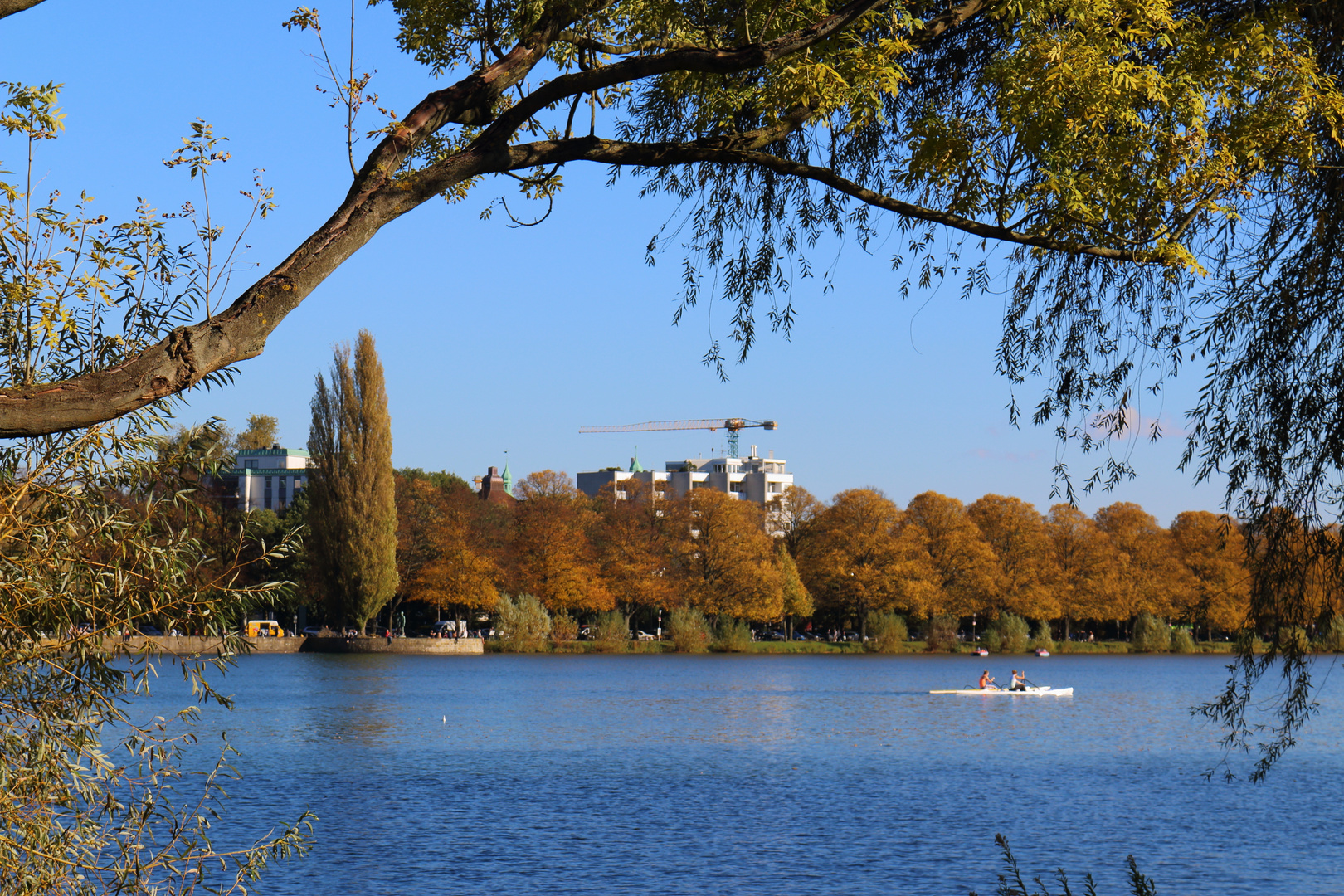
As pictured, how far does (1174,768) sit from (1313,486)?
25.1 meters

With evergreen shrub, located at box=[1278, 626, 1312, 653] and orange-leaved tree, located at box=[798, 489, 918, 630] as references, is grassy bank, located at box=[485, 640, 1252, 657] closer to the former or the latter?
orange-leaved tree, located at box=[798, 489, 918, 630]

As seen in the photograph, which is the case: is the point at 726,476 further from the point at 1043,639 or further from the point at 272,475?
the point at 1043,639

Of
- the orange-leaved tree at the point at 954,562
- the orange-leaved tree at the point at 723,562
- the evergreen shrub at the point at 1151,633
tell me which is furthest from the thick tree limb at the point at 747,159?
the evergreen shrub at the point at 1151,633

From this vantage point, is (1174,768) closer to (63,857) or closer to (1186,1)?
(1186,1)

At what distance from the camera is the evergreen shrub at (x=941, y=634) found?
3145 inches

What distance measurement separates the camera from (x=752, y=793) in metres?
24.5

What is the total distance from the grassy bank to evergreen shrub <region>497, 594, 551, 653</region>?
919 mm

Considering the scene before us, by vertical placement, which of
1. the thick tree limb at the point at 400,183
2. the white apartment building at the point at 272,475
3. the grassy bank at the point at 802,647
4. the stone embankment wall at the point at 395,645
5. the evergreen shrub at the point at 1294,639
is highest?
the white apartment building at the point at 272,475

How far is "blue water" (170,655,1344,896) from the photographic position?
58.1 ft

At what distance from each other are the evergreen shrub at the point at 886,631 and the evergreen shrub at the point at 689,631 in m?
10.6

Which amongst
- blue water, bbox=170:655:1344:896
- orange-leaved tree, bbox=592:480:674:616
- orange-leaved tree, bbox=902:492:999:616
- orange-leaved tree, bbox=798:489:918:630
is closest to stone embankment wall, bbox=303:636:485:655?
orange-leaved tree, bbox=592:480:674:616

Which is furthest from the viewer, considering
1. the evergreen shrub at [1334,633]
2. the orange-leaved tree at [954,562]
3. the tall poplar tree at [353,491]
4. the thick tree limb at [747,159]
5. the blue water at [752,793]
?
the orange-leaved tree at [954,562]

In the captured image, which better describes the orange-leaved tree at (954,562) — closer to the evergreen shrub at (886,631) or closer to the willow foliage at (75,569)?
the evergreen shrub at (886,631)

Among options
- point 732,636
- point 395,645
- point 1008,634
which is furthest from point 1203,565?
point 395,645
